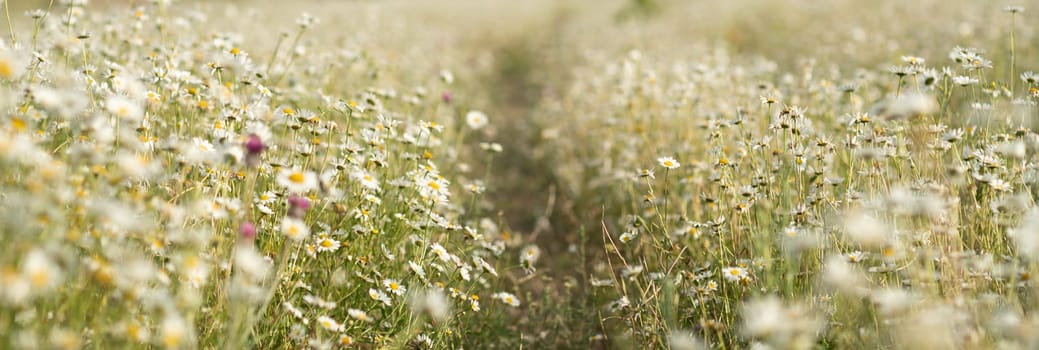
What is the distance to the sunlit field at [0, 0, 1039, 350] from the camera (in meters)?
1.73

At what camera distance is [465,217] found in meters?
4.09

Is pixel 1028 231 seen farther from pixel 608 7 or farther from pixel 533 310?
pixel 608 7

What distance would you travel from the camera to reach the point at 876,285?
2340 mm

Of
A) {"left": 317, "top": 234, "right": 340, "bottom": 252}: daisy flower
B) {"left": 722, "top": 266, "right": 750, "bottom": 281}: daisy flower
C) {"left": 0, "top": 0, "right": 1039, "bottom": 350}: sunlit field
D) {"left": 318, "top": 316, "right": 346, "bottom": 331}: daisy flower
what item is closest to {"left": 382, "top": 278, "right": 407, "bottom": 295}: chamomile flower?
{"left": 0, "top": 0, "right": 1039, "bottom": 350}: sunlit field

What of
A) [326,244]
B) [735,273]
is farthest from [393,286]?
[735,273]

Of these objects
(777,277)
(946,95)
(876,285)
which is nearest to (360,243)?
(777,277)

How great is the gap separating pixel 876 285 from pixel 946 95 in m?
1.17

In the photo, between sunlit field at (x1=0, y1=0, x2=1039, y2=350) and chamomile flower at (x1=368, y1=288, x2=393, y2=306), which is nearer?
sunlit field at (x1=0, y1=0, x2=1039, y2=350)

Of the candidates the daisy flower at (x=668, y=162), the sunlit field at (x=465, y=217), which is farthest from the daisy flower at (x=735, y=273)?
the daisy flower at (x=668, y=162)

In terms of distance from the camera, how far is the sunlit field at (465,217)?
5.68ft

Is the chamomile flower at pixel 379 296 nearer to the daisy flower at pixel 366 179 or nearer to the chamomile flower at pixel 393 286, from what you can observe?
the chamomile flower at pixel 393 286

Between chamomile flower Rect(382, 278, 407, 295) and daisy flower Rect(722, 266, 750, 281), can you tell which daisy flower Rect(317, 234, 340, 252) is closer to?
chamomile flower Rect(382, 278, 407, 295)

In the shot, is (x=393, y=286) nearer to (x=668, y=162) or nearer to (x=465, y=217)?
(x=668, y=162)

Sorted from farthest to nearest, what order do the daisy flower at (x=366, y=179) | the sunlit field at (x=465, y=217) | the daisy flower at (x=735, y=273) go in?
the daisy flower at (x=366, y=179)
the daisy flower at (x=735, y=273)
the sunlit field at (x=465, y=217)
